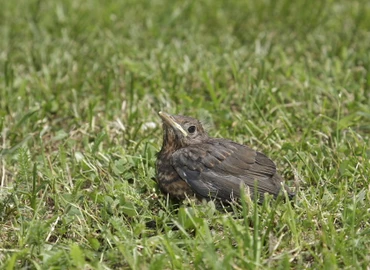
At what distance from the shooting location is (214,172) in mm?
3852

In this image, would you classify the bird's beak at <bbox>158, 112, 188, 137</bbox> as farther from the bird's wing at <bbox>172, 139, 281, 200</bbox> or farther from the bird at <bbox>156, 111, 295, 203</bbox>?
the bird's wing at <bbox>172, 139, 281, 200</bbox>

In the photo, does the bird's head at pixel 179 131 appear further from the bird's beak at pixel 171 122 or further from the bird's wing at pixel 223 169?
the bird's wing at pixel 223 169

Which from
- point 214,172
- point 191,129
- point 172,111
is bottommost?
point 172,111

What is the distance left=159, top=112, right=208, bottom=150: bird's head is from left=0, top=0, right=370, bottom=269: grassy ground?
0.25 meters

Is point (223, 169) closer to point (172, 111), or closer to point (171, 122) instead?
point (171, 122)

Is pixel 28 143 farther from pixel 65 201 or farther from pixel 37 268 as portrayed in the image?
pixel 37 268

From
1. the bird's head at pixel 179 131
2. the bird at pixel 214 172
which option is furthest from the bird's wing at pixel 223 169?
the bird's head at pixel 179 131

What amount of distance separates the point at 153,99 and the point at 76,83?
0.65 metres

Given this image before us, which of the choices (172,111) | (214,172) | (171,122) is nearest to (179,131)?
(171,122)

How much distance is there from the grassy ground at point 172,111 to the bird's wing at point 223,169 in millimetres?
145

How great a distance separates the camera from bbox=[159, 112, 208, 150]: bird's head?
13.4ft

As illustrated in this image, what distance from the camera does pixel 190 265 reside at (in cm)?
319

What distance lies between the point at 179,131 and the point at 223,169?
15.8 inches

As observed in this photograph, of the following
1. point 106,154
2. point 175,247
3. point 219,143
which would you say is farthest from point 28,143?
point 175,247
